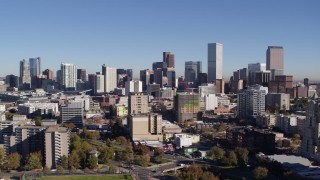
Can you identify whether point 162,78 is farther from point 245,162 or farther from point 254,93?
point 245,162

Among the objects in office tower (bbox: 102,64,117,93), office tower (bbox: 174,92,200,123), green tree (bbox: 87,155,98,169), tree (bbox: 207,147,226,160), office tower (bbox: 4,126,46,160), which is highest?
office tower (bbox: 102,64,117,93)

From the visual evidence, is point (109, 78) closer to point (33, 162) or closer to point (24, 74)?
point (24, 74)

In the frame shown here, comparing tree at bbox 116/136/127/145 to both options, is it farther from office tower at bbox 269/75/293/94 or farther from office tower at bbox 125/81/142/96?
office tower at bbox 125/81/142/96

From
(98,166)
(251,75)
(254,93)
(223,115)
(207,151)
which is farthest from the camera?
(251,75)

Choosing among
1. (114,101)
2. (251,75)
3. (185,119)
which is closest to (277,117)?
(185,119)

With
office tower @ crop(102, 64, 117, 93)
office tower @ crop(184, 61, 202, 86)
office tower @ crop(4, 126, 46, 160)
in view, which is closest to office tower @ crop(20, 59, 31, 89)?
office tower @ crop(102, 64, 117, 93)

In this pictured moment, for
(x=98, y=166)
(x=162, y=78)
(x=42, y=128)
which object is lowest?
(x=98, y=166)

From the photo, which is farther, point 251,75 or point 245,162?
point 251,75

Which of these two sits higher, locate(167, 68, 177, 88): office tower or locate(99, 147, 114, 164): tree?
locate(167, 68, 177, 88): office tower
